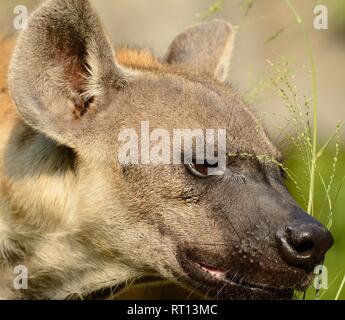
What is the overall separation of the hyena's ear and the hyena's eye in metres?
→ 0.97

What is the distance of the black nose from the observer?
3.19 metres

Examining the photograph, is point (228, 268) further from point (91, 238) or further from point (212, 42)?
point (212, 42)

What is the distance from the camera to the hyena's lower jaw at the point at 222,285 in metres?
3.34

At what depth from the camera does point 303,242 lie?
3.19 meters

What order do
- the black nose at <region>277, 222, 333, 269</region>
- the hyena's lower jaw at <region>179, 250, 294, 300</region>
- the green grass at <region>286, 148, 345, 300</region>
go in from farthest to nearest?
the green grass at <region>286, 148, 345, 300</region>
the hyena's lower jaw at <region>179, 250, 294, 300</region>
the black nose at <region>277, 222, 333, 269</region>

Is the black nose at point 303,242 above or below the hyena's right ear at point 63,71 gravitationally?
below

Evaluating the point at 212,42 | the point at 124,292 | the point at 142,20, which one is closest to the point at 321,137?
the point at 142,20

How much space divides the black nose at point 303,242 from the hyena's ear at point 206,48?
4.27 ft

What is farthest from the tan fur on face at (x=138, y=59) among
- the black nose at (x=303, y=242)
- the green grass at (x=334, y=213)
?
the green grass at (x=334, y=213)

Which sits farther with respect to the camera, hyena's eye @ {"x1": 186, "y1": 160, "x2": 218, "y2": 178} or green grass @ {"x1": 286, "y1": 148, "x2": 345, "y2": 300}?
green grass @ {"x1": 286, "y1": 148, "x2": 345, "y2": 300}

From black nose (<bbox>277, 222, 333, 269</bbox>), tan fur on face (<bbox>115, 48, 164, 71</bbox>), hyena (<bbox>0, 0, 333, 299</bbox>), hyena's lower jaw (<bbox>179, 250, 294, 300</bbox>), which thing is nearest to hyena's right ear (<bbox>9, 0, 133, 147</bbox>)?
hyena (<bbox>0, 0, 333, 299</bbox>)

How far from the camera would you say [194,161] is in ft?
11.3

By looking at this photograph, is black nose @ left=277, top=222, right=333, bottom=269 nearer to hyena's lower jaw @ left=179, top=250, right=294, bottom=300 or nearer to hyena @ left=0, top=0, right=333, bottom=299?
hyena @ left=0, top=0, right=333, bottom=299

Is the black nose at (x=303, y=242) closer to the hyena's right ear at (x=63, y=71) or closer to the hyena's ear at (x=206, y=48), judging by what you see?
the hyena's right ear at (x=63, y=71)
